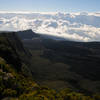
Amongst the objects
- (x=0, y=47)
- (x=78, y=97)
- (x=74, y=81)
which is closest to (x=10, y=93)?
(x=78, y=97)

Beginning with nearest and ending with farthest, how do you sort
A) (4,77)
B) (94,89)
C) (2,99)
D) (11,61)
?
(2,99), (4,77), (11,61), (94,89)

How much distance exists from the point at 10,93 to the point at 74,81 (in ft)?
158

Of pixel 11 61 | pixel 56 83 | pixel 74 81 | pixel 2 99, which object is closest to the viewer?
pixel 2 99

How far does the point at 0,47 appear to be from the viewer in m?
42.4

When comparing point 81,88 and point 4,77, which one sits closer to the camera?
point 4,77

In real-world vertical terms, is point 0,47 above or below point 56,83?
above

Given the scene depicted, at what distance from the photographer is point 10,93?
21.5 meters

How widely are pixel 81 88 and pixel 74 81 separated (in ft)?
29.6

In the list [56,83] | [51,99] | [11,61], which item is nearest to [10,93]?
[51,99]

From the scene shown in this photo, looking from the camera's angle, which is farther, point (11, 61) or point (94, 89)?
point (94, 89)

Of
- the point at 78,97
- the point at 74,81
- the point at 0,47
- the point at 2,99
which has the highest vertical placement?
the point at 0,47

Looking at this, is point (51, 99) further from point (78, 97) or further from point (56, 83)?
point (56, 83)

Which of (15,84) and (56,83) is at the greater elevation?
(15,84)

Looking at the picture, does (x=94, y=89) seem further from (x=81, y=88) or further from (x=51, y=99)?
(x=51, y=99)
